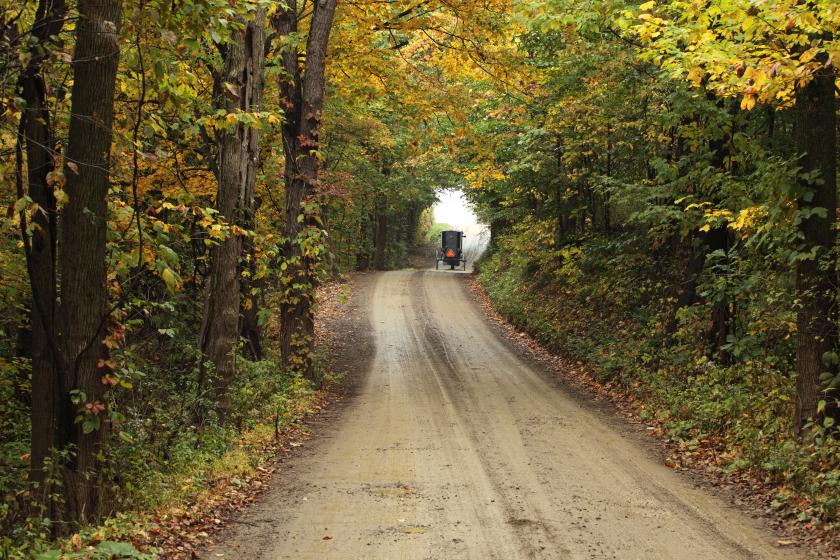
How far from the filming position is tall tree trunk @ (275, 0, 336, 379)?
1445cm

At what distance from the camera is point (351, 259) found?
4212 centimetres

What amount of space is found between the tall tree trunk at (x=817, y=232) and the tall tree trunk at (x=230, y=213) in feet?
23.8

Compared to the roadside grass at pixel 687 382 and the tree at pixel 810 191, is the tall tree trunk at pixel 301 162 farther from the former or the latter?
the tree at pixel 810 191

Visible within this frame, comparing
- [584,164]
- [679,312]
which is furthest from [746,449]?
[584,164]

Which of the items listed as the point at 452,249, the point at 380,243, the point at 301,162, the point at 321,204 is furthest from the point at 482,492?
the point at 452,249

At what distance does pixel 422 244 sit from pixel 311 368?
49480 millimetres

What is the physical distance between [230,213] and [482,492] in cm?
526

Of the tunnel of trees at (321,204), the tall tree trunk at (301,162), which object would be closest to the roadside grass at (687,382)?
the tunnel of trees at (321,204)

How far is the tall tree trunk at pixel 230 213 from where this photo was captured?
10586 millimetres

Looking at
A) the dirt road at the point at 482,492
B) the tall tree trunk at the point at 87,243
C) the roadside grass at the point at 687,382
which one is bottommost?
the dirt road at the point at 482,492

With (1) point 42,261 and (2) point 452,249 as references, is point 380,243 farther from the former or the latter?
(1) point 42,261

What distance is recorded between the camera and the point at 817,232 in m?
8.98

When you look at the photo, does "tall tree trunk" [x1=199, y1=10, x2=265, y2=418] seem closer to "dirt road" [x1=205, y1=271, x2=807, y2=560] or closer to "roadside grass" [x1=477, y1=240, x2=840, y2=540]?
"dirt road" [x1=205, y1=271, x2=807, y2=560]

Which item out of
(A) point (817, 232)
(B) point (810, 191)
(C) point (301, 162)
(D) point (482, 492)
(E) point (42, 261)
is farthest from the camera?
(C) point (301, 162)
